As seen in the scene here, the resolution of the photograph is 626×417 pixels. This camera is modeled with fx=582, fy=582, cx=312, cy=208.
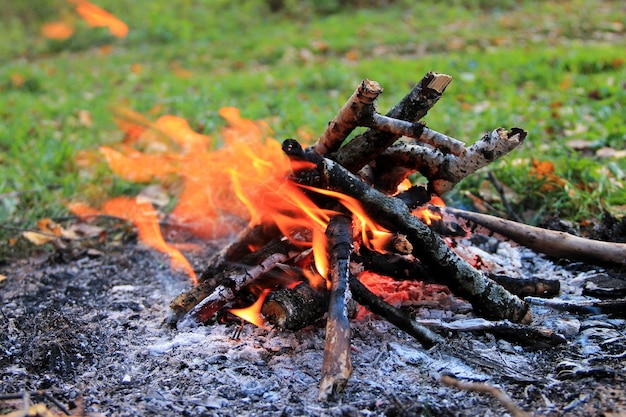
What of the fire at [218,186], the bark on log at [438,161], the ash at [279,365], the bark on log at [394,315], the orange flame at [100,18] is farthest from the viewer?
the orange flame at [100,18]

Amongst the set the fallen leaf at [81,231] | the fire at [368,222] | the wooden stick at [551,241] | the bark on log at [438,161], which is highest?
the bark on log at [438,161]

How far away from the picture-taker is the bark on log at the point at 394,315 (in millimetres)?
2436

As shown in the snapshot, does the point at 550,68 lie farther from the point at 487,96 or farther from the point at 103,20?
the point at 103,20

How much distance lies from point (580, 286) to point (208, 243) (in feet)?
7.51

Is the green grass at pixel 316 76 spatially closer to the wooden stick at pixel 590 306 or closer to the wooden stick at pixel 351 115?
the wooden stick at pixel 590 306

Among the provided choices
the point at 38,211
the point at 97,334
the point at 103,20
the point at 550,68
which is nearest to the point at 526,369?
the point at 97,334

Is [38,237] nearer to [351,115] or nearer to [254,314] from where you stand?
[254,314]

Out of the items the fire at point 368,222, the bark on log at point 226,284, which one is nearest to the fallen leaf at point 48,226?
the bark on log at point 226,284

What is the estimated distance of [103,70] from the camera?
8508 mm

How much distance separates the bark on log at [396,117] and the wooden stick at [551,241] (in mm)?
623

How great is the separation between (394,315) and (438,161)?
0.75m

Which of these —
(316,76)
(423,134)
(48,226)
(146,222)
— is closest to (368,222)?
(423,134)

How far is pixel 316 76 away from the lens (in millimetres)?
7027

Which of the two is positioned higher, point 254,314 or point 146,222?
point 254,314
